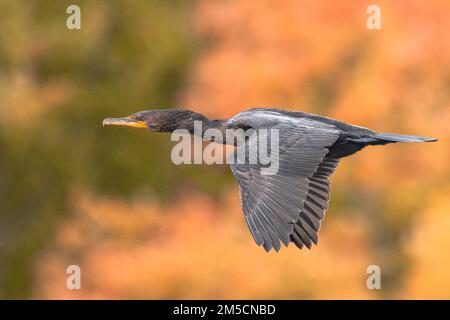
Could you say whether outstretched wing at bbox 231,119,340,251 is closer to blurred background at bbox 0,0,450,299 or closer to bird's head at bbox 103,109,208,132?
bird's head at bbox 103,109,208,132

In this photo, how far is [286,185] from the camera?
10953 mm

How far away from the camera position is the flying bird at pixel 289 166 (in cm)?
1087

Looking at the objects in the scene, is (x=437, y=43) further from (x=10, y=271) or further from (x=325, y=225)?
(x=10, y=271)

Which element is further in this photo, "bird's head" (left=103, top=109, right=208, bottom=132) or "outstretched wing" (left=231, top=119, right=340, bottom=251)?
"bird's head" (left=103, top=109, right=208, bottom=132)

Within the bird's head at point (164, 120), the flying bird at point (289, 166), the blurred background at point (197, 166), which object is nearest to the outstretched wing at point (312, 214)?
the flying bird at point (289, 166)

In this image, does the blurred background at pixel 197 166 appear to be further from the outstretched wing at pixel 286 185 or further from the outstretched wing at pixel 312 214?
the outstretched wing at pixel 286 185

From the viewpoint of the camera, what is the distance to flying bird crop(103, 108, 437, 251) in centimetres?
1087

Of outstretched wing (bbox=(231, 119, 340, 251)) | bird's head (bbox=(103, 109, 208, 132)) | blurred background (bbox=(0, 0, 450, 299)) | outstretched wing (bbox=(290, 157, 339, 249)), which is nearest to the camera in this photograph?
outstretched wing (bbox=(231, 119, 340, 251))

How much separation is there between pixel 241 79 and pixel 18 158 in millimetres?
4971

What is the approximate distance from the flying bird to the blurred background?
1061cm

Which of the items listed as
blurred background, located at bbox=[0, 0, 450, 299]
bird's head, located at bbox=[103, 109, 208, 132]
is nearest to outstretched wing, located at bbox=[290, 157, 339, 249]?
bird's head, located at bbox=[103, 109, 208, 132]

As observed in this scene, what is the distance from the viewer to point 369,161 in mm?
26312

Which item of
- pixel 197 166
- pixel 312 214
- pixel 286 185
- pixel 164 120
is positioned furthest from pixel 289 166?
pixel 197 166

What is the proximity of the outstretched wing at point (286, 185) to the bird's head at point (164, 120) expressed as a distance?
1220 millimetres
